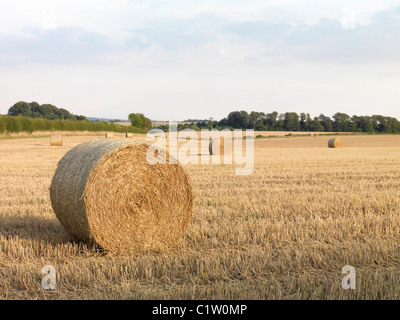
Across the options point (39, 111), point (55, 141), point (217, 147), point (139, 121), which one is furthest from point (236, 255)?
point (39, 111)

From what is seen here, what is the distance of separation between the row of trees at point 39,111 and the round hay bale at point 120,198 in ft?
314

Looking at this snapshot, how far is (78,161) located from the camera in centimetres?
580

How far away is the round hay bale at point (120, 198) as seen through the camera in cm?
545

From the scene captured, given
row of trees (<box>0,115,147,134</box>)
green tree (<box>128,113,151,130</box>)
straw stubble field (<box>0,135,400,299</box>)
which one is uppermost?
green tree (<box>128,113,151,130</box>)

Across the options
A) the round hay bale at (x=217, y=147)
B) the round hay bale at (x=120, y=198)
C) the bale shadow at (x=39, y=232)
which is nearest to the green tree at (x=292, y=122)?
the round hay bale at (x=217, y=147)

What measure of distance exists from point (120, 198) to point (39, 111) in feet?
336

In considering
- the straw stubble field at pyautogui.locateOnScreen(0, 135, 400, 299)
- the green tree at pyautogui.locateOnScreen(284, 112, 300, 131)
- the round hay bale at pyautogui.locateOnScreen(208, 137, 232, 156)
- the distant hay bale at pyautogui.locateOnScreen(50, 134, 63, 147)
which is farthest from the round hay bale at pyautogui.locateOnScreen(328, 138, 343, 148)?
the green tree at pyautogui.locateOnScreen(284, 112, 300, 131)

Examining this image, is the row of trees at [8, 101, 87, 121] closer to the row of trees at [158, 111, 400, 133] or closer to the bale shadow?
the row of trees at [158, 111, 400, 133]

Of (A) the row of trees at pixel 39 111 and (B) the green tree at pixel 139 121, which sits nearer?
(A) the row of trees at pixel 39 111

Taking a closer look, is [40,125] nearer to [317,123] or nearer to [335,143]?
[335,143]

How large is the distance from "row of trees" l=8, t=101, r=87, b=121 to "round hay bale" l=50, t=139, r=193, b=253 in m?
95.7

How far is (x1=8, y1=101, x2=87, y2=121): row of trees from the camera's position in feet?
320

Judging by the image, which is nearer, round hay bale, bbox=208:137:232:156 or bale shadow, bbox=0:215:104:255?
bale shadow, bbox=0:215:104:255

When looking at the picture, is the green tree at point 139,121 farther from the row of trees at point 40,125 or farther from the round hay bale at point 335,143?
the round hay bale at point 335,143
